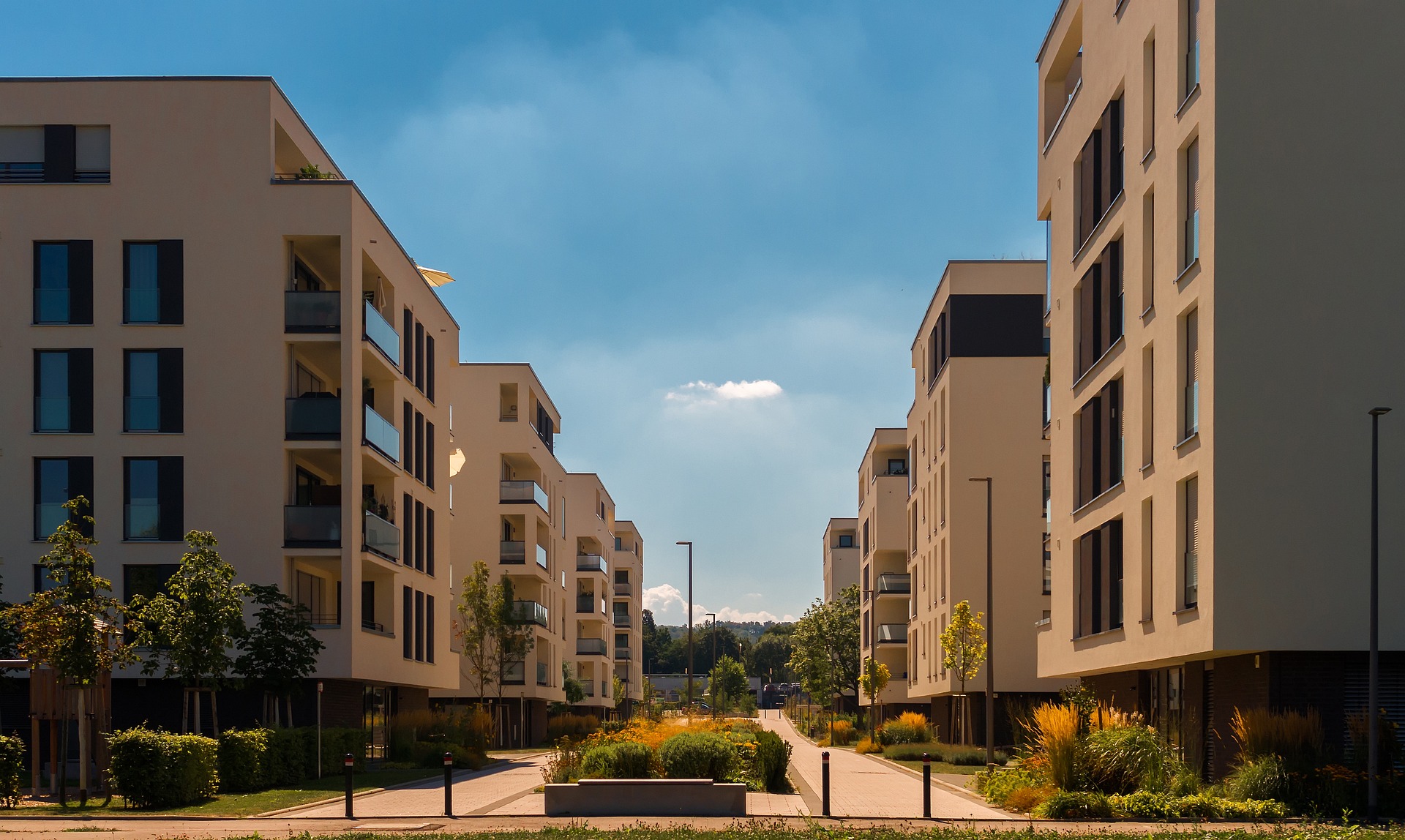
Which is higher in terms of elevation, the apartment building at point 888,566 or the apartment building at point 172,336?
the apartment building at point 172,336

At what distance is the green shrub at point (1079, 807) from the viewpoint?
819 inches

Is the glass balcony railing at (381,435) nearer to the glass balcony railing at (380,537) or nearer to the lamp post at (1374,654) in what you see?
the glass balcony railing at (380,537)

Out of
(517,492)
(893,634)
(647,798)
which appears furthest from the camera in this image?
(893,634)

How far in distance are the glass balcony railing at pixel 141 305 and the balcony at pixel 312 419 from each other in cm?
425

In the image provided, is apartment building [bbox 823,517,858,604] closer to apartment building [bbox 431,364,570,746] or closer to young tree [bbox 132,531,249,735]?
apartment building [bbox 431,364,570,746]

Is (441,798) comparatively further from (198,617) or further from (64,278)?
(64,278)

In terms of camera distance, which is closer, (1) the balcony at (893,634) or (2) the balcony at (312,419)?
(2) the balcony at (312,419)

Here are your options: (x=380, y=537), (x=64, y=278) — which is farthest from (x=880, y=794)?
(x=64, y=278)

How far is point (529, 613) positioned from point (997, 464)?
2313 centimetres

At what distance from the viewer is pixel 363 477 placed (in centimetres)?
3962

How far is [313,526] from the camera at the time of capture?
113 ft

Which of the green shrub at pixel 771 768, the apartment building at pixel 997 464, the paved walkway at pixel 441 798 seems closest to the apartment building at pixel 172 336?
the paved walkway at pixel 441 798

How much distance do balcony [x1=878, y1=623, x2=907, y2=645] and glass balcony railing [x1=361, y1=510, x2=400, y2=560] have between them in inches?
1457

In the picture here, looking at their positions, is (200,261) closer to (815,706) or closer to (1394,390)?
(1394,390)
